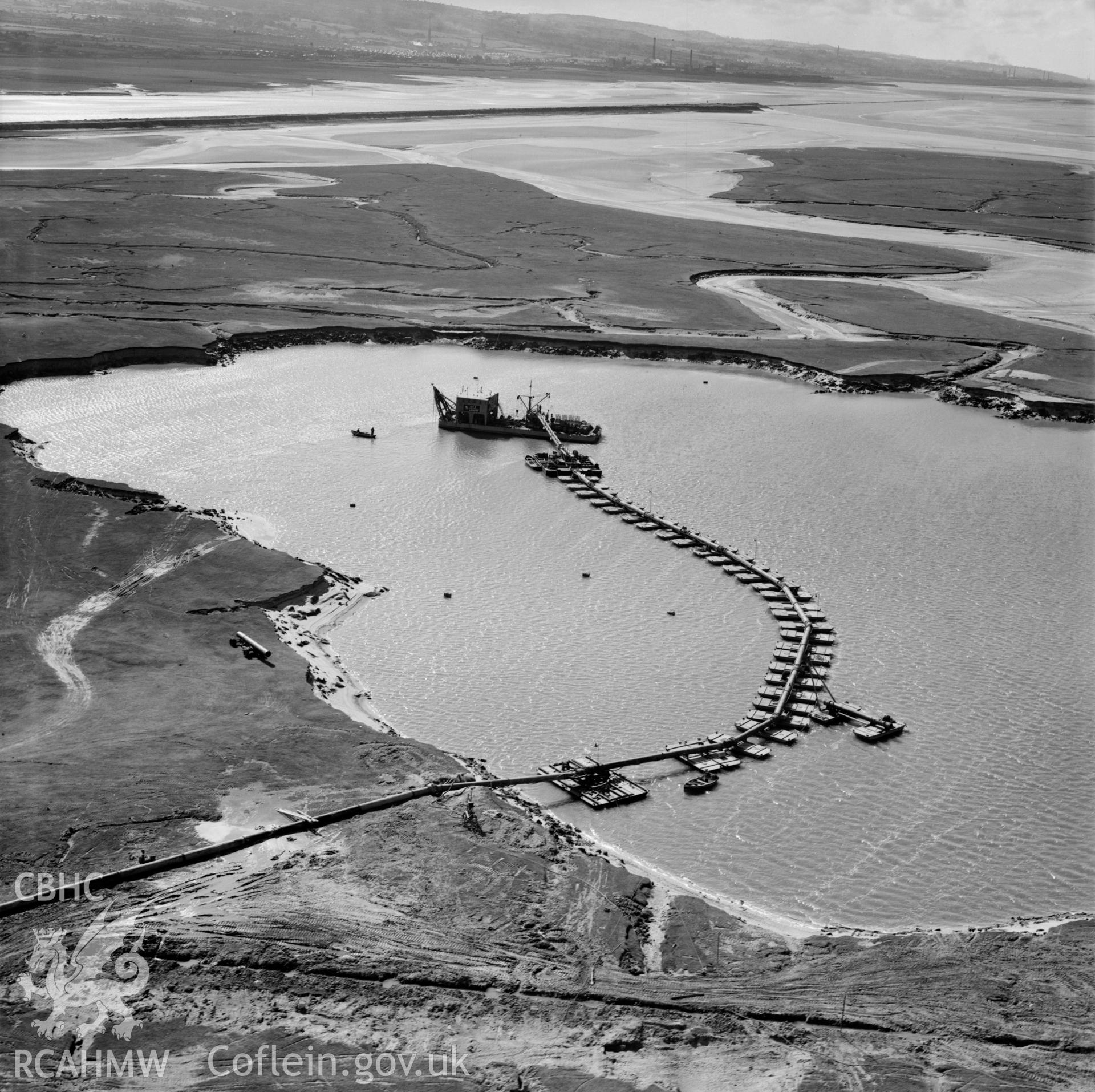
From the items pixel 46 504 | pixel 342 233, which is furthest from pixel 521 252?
pixel 46 504

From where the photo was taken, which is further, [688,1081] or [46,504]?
[46,504]

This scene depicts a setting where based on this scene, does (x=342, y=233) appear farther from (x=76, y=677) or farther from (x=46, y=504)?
(x=76, y=677)

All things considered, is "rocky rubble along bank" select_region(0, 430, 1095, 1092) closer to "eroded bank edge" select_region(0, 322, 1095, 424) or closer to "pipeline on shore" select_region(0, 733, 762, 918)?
"pipeline on shore" select_region(0, 733, 762, 918)

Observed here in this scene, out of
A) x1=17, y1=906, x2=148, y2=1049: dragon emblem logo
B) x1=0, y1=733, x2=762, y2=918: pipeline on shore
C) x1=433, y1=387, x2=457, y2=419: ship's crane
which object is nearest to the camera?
x1=17, y1=906, x2=148, y2=1049: dragon emblem logo

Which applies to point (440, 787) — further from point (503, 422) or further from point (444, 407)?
point (444, 407)

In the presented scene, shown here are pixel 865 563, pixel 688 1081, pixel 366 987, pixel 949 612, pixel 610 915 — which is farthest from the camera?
pixel 865 563

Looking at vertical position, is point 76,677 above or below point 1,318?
below

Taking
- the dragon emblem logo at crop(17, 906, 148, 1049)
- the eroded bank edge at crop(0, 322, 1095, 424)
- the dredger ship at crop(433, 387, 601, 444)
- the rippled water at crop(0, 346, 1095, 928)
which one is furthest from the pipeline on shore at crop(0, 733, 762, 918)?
the eroded bank edge at crop(0, 322, 1095, 424)
